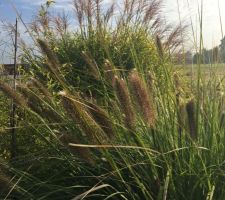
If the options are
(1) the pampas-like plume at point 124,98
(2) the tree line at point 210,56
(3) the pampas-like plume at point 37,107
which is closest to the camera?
(1) the pampas-like plume at point 124,98

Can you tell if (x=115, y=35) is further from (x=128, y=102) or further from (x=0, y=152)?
(x=128, y=102)

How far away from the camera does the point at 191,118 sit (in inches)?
79.7

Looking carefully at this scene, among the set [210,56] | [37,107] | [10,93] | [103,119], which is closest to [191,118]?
[103,119]

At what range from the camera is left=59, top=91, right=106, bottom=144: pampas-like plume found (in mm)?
2008

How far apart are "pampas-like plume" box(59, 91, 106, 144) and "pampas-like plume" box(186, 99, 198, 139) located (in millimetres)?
353

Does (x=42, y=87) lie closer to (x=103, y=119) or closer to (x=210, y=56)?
(x=103, y=119)

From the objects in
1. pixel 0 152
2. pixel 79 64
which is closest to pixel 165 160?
pixel 0 152

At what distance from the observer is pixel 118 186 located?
2.42 meters

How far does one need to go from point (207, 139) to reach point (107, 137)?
59cm

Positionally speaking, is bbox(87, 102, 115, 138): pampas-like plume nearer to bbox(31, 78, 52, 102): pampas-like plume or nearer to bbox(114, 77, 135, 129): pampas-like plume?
bbox(114, 77, 135, 129): pampas-like plume

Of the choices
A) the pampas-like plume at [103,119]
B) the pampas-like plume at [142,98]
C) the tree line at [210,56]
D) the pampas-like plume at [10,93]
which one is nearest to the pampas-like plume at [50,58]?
the pampas-like plume at [10,93]

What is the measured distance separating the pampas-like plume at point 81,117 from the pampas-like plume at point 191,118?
353 mm

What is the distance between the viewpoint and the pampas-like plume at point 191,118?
2008mm

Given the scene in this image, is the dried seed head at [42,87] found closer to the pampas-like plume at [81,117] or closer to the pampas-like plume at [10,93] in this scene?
the pampas-like plume at [10,93]
